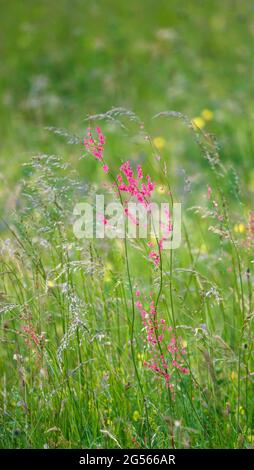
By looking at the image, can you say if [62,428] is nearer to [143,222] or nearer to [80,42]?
[143,222]

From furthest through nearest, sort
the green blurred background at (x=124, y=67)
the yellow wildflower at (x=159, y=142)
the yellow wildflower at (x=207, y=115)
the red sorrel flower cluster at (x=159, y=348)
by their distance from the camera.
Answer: the green blurred background at (x=124, y=67), the yellow wildflower at (x=207, y=115), the yellow wildflower at (x=159, y=142), the red sorrel flower cluster at (x=159, y=348)

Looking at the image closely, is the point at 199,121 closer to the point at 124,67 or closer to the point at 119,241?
the point at 124,67

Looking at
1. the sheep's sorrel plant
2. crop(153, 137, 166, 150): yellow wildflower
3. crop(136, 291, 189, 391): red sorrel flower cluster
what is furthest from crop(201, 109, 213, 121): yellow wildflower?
crop(136, 291, 189, 391): red sorrel flower cluster

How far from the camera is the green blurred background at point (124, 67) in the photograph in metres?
6.54

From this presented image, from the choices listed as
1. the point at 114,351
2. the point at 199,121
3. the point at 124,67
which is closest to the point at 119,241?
the point at 114,351

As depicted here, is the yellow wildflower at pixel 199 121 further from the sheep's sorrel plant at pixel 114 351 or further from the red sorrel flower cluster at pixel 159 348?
the red sorrel flower cluster at pixel 159 348

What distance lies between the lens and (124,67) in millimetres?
7699

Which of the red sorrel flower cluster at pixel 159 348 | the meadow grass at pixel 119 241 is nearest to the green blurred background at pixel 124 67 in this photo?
the meadow grass at pixel 119 241

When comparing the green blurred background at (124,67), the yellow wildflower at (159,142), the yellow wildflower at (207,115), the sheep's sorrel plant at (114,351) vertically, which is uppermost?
the green blurred background at (124,67)

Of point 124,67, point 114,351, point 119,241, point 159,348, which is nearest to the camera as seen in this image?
point 159,348

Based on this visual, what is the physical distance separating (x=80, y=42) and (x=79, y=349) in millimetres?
6776

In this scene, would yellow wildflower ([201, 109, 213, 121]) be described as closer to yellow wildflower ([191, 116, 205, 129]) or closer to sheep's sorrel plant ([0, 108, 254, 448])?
yellow wildflower ([191, 116, 205, 129])

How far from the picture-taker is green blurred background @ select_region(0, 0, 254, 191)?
654cm

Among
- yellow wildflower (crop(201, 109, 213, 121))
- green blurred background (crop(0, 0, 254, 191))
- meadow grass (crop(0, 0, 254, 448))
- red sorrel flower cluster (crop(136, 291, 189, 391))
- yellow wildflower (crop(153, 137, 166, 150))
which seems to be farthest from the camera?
green blurred background (crop(0, 0, 254, 191))
